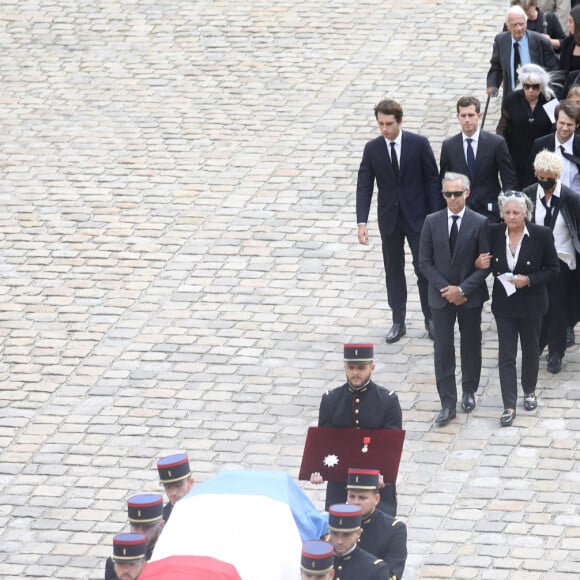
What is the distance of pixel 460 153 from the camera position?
12352mm

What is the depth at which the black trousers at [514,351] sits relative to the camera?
11.4 meters

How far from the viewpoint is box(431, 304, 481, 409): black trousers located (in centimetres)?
1138

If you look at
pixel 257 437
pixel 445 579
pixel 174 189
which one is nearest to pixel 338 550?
A: pixel 445 579

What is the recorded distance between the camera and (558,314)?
473 inches

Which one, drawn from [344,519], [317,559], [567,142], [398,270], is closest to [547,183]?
[567,142]

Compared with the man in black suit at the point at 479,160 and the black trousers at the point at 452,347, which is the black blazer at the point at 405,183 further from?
the black trousers at the point at 452,347

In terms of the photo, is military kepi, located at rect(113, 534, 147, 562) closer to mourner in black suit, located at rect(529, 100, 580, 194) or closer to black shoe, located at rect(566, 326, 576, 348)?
mourner in black suit, located at rect(529, 100, 580, 194)

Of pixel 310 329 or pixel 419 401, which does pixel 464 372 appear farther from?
pixel 310 329

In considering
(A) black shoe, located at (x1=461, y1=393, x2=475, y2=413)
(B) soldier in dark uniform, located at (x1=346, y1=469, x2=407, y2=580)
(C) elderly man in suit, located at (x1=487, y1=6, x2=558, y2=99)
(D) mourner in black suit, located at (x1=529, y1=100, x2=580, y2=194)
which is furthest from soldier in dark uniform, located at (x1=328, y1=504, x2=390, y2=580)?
(C) elderly man in suit, located at (x1=487, y1=6, x2=558, y2=99)

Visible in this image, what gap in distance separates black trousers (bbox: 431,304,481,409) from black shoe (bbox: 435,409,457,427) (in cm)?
3

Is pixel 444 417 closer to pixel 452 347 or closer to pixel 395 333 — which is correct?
pixel 452 347

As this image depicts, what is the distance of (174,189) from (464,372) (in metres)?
5.39

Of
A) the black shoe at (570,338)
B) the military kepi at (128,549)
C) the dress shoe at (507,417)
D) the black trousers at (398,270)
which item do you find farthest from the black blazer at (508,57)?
the military kepi at (128,549)

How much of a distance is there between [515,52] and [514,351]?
4274mm
